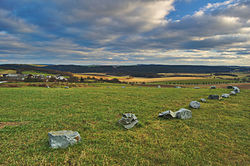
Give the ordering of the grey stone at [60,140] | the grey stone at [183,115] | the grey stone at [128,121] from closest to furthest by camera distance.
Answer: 1. the grey stone at [60,140]
2. the grey stone at [128,121]
3. the grey stone at [183,115]

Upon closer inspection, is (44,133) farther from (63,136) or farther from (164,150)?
(164,150)

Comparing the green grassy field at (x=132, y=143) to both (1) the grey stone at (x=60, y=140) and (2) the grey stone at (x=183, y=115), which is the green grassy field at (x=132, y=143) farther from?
(2) the grey stone at (x=183, y=115)

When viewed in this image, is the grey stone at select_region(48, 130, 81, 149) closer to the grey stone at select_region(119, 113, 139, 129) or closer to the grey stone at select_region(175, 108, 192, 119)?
the grey stone at select_region(119, 113, 139, 129)

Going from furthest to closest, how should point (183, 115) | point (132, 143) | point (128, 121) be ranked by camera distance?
1. point (183, 115)
2. point (128, 121)
3. point (132, 143)

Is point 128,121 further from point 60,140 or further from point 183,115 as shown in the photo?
point 183,115

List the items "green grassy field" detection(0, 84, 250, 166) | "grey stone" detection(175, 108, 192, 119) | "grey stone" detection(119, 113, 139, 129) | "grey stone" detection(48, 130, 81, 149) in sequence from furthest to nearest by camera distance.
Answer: "grey stone" detection(175, 108, 192, 119)
"grey stone" detection(119, 113, 139, 129)
"grey stone" detection(48, 130, 81, 149)
"green grassy field" detection(0, 84, 250, 166)

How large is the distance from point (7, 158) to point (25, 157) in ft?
2.79

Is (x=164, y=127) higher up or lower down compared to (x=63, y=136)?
lower down

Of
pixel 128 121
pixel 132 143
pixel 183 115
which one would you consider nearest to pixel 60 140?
pixel 132 143

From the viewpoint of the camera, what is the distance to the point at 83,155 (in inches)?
266

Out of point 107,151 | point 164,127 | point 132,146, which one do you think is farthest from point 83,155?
point 164,127

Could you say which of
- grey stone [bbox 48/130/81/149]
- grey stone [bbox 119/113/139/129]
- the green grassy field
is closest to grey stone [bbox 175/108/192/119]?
the green grassy field

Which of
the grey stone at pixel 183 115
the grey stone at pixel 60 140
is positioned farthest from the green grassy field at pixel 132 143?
the grey stone at pixel 183 115

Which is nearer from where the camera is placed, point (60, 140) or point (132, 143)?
point (60, 140)
